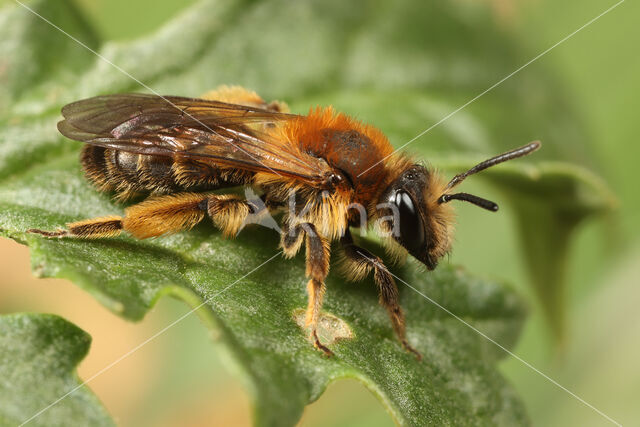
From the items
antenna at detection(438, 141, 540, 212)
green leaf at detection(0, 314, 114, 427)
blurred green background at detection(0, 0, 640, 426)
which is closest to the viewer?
green leaf at detection(0, 314, 114, 427)

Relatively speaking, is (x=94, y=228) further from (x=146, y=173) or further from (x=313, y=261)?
(x=313, y=261)

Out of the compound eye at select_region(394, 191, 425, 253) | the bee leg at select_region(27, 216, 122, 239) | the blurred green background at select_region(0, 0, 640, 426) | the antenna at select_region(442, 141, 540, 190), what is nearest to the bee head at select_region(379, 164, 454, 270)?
the compound eye at select_region(394, 191, 425, 253)

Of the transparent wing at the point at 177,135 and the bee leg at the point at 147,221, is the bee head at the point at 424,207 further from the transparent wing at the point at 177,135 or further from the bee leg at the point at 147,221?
the bee leg at the point at 147,221

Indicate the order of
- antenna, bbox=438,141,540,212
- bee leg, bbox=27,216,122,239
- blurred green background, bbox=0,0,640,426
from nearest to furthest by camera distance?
bee leg, bbox=27,216,122,239, antenna, bbox=438,141,540,212, blurred green background, bbox=0,0,640,426

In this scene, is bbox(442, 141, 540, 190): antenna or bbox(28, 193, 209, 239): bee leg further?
bbox(442, 141, 540, 190): antenna

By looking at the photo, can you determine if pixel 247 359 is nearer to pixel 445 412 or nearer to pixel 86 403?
pixel 86 403

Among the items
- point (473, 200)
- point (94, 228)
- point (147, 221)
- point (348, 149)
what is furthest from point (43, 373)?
point (473, 200)

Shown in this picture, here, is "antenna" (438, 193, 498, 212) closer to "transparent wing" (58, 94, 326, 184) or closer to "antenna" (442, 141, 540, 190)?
"antenna" (442, 141, 540, 190)
